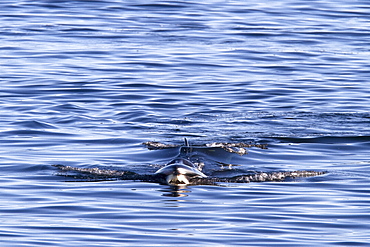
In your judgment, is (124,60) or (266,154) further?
(124,60)

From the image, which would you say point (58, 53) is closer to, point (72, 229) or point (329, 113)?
point (329, 113)

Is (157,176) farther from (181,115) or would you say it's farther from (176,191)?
(181,115)

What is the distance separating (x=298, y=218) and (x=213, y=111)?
7975mm

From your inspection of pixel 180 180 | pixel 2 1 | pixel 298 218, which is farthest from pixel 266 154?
pixel 2 1

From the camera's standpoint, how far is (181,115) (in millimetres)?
17312

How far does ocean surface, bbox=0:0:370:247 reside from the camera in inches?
380

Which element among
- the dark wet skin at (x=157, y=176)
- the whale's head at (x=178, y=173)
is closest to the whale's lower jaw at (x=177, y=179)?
the whale's head at (x=178, y=173)

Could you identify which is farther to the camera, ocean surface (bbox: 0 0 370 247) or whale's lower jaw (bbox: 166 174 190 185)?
whale's lower jaw (bbox: 166 174 190 185)

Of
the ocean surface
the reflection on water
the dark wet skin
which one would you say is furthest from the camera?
the dark wet skin

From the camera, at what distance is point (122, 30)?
28.7 metres

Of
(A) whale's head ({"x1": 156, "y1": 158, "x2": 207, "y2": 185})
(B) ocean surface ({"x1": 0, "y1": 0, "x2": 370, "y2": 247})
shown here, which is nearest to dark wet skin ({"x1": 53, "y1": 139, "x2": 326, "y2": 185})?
(A) whale's head ({"x1": 156, "y1": 158, "x2": 207, "y2": 185})

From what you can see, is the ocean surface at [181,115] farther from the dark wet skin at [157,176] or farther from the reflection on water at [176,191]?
the dark wet skin at [157,176]

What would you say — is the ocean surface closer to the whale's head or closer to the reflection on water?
the reflection on water

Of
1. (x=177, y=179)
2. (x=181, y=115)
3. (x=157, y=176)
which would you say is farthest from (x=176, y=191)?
(x=181, y=115)
